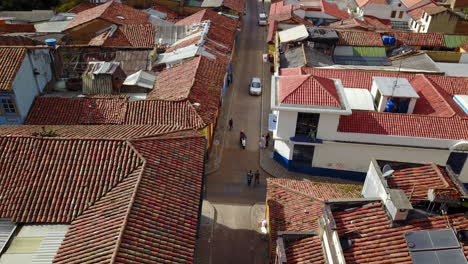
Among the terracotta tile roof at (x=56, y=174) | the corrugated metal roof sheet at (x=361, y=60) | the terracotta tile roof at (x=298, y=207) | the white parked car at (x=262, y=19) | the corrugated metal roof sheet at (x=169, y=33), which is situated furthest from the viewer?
the white parked car at (x=262, y=19)

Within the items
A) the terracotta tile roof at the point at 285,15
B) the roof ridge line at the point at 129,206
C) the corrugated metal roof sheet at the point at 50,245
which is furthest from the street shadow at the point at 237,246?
the terracotta tile roof at the point at 285,15

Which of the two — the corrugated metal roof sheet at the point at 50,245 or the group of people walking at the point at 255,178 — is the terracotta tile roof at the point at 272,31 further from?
the corrugated metal roof sheet at the point at 50,245

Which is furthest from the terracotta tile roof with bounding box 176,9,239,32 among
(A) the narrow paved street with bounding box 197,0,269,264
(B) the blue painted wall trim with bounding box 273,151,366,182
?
(B) the blue painted wall trim with bounding box 273,151,366,182

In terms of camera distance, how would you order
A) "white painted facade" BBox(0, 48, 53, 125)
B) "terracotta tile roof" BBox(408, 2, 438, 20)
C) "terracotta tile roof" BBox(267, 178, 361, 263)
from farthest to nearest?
1. "terracotta tile roof" BBox(408, 2, 438, 20)
2. "white painted facade" BBox(0, 48, 53, 125)
3. "terracotta tile roof" BBox(267, 178, 361, 263)

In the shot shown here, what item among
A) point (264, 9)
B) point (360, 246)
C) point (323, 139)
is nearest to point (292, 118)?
point (323, 139)

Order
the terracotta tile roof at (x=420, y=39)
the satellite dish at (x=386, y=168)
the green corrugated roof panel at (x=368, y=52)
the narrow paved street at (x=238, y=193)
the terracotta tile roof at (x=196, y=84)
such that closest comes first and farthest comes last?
the satellite dish at (x=386, y=168)
the narrow paved street at (x=238, y=193)
the terracotta tile roof at (x=196, y=84)
the green corrugated roof panel at (x=368, y=52)
the terracotta tile roof at (x=420, y=39)

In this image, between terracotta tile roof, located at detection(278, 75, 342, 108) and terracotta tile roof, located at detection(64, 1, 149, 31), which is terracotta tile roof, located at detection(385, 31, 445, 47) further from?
terracotta tile roof, located at detection(64, 1, 149, 31)
